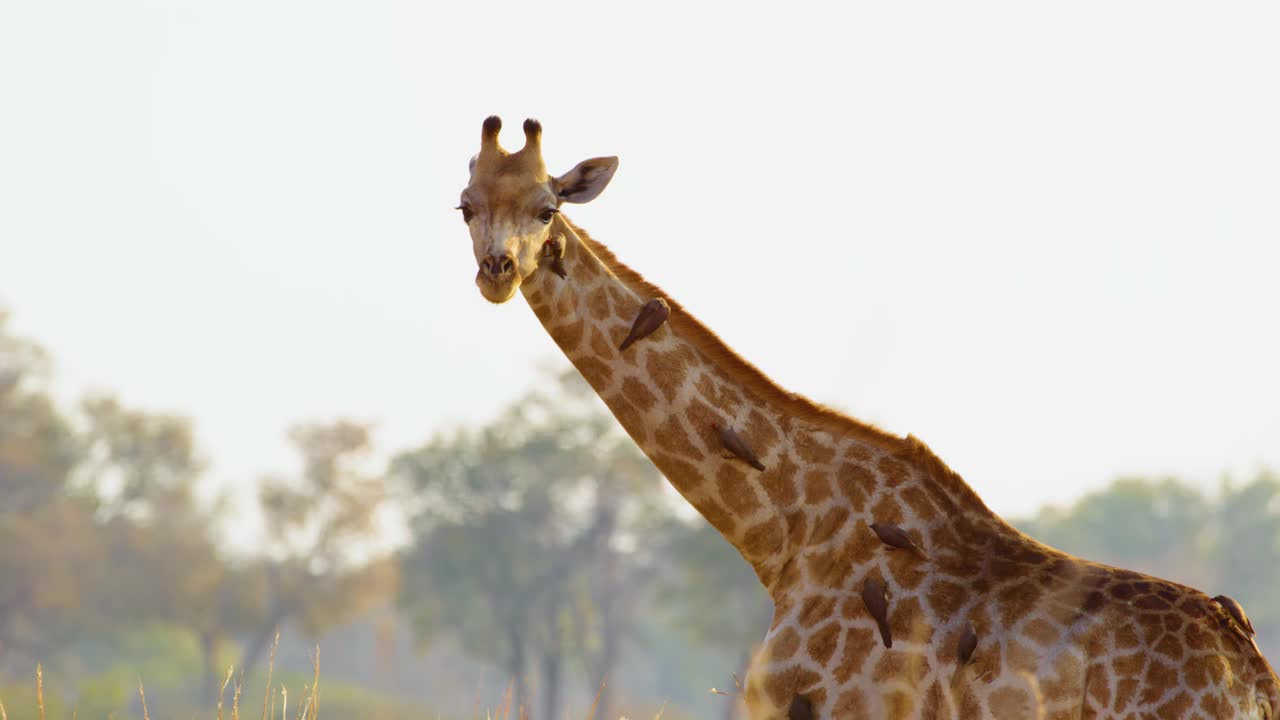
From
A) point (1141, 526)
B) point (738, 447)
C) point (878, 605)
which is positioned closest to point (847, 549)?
point (878, 605)

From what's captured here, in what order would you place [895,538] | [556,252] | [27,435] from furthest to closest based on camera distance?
[27,435]
[556,252]
[895,538]

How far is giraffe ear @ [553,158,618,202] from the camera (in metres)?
7.05

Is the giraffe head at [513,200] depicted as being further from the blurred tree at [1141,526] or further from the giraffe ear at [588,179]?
the blurred tree at [1141,526]

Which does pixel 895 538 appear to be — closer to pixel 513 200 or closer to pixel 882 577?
pixel 882 577

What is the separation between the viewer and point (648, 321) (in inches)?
279

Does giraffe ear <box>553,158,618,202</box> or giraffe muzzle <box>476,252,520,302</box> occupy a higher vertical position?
giraffe ear <box>553,158,618,202</box>

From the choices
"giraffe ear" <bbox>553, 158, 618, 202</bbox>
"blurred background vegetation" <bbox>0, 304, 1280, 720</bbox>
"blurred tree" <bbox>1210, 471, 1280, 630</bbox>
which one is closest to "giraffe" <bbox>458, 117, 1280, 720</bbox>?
"giraffe ear" <bbox>553, 158, 618, 202</bbox>

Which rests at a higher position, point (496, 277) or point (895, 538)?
point (496, 277)

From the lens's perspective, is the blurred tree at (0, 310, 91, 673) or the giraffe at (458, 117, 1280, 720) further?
the blurred tree at (0, 310, 91, 673)

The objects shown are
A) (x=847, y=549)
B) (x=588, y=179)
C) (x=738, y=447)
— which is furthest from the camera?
(x=588, y=179)

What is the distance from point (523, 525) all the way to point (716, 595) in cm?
1069

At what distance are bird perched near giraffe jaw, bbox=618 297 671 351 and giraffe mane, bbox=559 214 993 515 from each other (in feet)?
0.51

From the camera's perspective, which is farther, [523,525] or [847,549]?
[523,525]

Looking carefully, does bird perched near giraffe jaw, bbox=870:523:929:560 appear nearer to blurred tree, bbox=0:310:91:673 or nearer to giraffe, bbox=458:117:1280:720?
giraffe, bbox=458:117:1280:720
